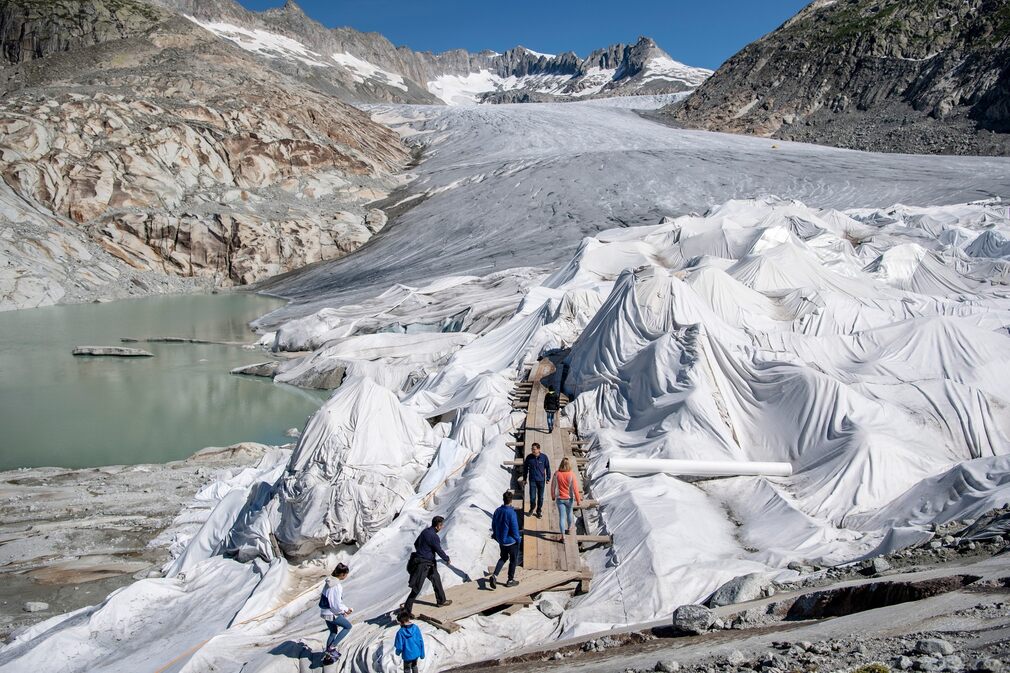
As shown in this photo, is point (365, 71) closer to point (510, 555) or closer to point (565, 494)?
point (565, 494)

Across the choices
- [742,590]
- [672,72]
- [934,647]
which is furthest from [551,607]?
[672,72]

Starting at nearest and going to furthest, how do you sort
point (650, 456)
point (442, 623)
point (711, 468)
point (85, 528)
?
point (442, 623)
point (711, 468)
point (650, 456)
point (85, 528)

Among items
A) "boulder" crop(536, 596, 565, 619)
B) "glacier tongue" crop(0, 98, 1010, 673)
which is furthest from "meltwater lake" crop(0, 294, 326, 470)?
"boulder" crop(536, 596, 565, 619)

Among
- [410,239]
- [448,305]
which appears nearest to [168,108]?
[410,239]

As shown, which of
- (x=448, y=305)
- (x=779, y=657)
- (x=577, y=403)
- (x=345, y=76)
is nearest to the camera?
(x=779, y=657)

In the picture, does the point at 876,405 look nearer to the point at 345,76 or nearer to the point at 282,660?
the point at 282,660

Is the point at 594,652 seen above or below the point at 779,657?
below
